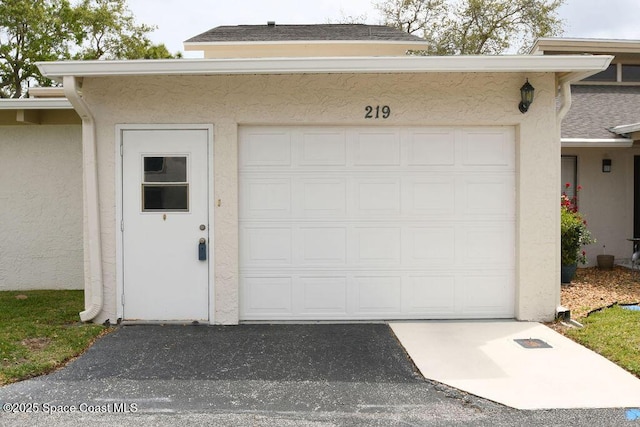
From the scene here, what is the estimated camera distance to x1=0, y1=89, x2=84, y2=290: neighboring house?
8.88 metres

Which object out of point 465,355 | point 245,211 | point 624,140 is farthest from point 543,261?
point 624,140

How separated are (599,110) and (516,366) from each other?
26.8 ft

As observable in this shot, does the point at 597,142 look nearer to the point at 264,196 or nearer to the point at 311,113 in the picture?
the point at 311,113

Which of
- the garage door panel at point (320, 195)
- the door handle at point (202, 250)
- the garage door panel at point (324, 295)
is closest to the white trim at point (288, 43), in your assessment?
the garage door panel at point (320, 195)

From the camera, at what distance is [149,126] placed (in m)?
6.70

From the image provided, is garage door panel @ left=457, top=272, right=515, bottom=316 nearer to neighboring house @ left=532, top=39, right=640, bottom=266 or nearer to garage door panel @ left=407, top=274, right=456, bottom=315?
garage door panel @ left=407, top=274, right=456, bottom=315

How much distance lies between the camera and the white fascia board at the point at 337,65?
6.05m

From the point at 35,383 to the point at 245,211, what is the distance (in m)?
2.87

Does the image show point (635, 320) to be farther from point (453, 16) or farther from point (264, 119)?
point (453, 16)

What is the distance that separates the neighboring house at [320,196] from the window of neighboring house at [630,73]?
765 centimetres

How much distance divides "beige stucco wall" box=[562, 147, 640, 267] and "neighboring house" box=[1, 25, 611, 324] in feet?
15.5

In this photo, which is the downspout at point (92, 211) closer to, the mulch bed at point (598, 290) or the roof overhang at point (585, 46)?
the mulch bed at point (598, 290)

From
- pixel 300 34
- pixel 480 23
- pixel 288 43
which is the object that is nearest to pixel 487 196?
pixel 288 43

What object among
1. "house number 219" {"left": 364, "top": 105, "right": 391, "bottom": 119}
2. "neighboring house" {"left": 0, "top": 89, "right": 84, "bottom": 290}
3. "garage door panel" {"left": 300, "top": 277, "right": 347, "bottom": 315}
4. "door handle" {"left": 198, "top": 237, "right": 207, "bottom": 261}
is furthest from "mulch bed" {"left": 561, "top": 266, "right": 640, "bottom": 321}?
"neighboring house" {"left": 0, "top": 89, "right": 84, "bottom": 290}
